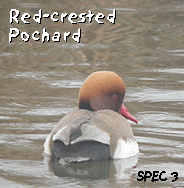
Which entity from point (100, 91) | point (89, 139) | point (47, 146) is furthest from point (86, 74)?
point (89, 139)

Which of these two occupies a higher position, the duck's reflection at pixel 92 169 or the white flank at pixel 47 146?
the white flank at pixel 47 146

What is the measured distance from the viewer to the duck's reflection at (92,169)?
17.7 feet

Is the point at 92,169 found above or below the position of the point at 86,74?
below

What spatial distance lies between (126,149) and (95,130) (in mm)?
605

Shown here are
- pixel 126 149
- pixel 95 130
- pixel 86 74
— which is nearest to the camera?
pixel 95 130

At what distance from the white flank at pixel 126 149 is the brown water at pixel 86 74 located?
7cm

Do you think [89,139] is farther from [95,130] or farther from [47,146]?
[47,146]

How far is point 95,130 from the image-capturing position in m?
5.31

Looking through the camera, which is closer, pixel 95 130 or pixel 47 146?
pixel 95 130

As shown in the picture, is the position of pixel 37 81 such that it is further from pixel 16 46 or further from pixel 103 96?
pixel 103 96

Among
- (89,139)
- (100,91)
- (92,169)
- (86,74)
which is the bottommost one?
(92,169)

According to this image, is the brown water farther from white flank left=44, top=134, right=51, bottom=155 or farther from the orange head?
the orange head

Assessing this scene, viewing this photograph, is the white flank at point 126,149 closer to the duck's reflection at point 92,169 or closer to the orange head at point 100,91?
the duck's reflection at point 92,169

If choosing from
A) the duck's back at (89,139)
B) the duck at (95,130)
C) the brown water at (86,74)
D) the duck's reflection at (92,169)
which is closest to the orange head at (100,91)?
the duck at (95,130)
